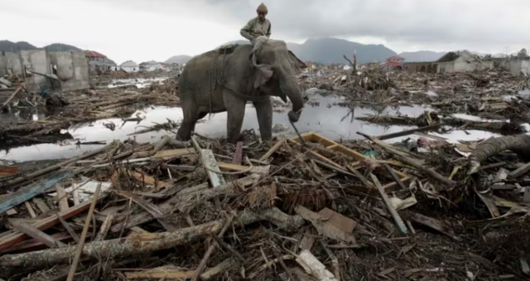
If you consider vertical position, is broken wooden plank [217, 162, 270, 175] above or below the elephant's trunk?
below

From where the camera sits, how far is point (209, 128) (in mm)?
11367

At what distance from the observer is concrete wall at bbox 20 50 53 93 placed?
2112 centimetres

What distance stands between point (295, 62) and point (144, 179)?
3.49m

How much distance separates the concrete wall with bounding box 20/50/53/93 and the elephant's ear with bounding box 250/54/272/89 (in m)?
20.3

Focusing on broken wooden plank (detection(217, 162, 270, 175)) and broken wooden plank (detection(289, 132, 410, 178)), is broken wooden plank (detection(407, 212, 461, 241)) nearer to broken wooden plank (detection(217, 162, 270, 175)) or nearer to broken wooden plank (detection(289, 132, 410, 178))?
broken wooden plank (detection(289, 132, 410, 178))

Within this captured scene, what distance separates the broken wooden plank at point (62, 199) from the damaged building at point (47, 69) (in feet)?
62.5

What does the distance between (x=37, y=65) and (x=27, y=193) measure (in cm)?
2152

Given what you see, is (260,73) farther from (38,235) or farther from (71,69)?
(71,69)

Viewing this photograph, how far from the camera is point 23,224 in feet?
11.8

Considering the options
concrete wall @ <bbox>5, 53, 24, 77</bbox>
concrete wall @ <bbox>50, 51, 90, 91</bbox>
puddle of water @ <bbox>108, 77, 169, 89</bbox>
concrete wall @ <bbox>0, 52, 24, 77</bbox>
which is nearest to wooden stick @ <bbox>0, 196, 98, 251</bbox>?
concrete wall @ <bbox>50, 51, 90, 91</bbox>

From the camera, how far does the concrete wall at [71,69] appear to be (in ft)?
75.0

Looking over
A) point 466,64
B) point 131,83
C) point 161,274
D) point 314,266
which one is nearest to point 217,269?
point 161,274

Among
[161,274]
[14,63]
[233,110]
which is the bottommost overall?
[161,274]

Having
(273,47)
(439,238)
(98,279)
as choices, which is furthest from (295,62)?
(98,279)
